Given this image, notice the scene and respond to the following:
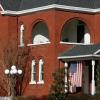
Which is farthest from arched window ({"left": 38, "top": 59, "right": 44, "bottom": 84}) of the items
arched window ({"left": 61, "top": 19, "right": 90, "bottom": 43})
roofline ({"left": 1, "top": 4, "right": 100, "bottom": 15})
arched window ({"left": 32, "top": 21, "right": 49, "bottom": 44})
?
roofline ({"left": 1, "top": 4, "right": 100, "bottom": 15})

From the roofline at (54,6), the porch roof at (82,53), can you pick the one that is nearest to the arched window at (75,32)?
the roofline at (54,6)

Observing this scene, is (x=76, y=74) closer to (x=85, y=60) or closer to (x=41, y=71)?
(x=85, y=60)

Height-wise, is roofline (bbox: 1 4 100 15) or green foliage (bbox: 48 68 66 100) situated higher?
roofline (bbox: 1 4 100 15)

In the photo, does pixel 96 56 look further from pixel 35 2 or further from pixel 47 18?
pixel 35 2

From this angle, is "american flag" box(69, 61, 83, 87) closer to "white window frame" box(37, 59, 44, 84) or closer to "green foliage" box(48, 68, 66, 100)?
"white window frame" box(37, 59, 44, 84)

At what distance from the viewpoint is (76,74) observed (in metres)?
48.8

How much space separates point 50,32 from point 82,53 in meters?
3.89

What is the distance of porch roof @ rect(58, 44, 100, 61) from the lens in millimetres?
45000

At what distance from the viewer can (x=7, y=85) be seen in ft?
168

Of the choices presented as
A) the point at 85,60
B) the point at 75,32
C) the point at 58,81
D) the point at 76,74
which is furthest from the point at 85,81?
the point at 58,81

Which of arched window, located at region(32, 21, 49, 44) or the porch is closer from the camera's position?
the porch

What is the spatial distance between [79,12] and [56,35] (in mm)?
3292

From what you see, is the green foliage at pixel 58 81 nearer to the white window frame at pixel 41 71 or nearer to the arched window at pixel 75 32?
the white window frame at pixel 41 71

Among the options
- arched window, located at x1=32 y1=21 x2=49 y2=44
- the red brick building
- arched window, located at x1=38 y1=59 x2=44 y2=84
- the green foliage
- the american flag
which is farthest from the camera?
arched window, located at x1=32 y1=21 x2=49 y2=44
